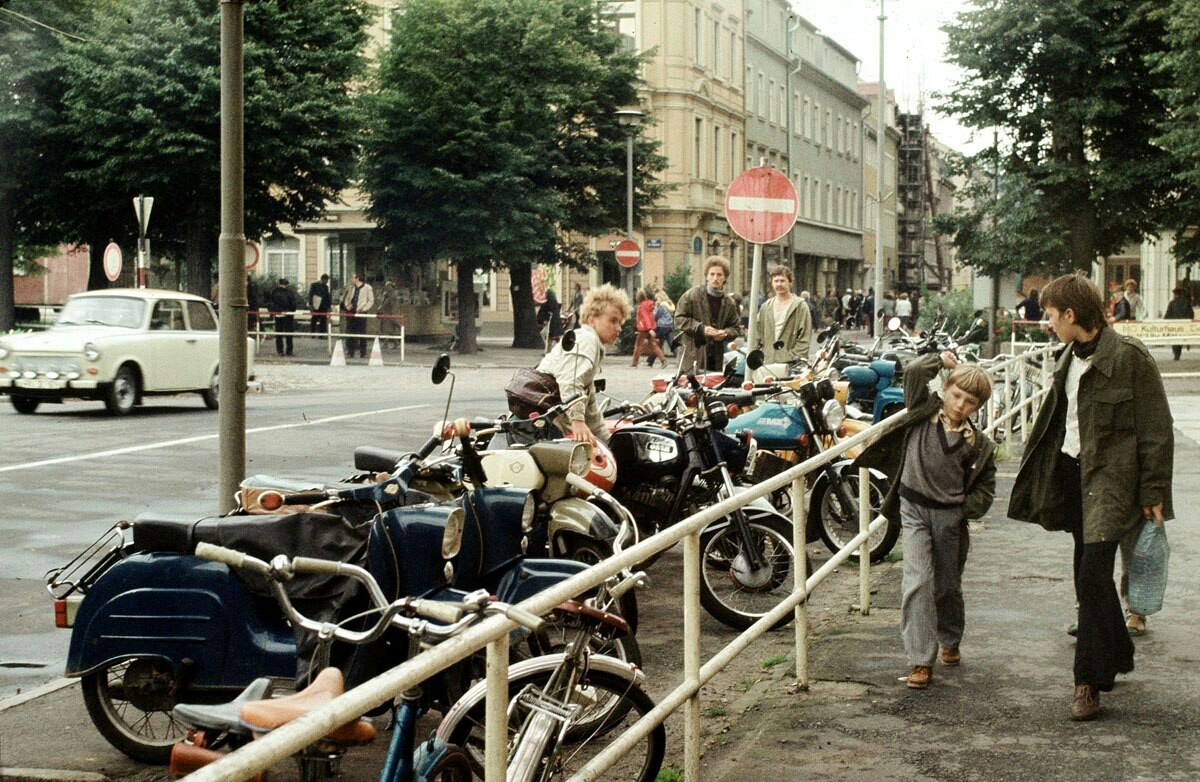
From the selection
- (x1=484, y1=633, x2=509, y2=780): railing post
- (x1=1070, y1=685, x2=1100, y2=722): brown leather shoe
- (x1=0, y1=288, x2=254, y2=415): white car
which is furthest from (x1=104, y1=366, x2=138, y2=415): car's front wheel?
(x1=484, y1=633, x2=509, y2=780): railing post

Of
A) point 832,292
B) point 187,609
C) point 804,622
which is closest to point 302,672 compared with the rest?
point 187,609

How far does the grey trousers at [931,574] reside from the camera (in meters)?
6.73

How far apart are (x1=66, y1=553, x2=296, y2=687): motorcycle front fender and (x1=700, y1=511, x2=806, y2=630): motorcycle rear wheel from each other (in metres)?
2.75

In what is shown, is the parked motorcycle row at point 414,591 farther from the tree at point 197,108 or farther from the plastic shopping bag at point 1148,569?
the tree at point 197,108

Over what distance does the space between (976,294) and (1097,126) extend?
580 centimetres

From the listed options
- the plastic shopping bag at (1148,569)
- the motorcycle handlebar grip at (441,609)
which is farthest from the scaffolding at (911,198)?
the motorcycle handlebar grip at (441,609)

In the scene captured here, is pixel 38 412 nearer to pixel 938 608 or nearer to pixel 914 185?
pixel 938 608

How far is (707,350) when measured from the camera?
15273 mm

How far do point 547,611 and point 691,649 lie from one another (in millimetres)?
1569

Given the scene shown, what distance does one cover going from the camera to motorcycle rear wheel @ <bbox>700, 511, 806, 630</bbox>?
25.9ft

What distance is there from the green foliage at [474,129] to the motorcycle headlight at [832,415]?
105 ft

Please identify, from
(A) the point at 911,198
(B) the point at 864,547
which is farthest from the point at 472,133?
(A) the point at 911,198

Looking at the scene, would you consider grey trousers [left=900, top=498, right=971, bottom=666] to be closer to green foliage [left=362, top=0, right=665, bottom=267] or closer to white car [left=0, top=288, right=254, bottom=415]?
white car [left=0, top=288, right=254, bottom=415]

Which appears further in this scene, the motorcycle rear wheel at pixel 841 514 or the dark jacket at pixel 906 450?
the motorcycle rear wheel at pixel 841 514
